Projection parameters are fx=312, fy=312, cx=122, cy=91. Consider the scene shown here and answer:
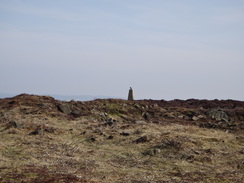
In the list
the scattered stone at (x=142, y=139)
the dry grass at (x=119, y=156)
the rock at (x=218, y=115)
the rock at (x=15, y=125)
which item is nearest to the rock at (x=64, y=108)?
the dry grass at (x=119, y=156)

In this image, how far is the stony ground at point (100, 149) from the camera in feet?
42.8

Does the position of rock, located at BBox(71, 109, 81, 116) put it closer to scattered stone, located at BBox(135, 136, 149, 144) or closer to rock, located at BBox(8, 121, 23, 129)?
rock, located at BBox(8, 121, 23, 129)

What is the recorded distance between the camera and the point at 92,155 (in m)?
16.9

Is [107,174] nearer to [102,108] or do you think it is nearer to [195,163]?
[195,163]

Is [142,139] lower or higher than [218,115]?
lower

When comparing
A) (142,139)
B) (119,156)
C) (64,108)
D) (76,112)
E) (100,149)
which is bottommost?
(119,156)

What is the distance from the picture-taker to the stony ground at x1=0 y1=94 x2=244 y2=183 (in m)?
13.0

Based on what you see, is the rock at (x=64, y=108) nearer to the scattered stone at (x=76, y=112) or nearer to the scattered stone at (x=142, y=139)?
the scattered stone at (x=76, y=112)

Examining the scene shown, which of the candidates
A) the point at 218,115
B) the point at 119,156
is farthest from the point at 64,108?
the point at 218,115

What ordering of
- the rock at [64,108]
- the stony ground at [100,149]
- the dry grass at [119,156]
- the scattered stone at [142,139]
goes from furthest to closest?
1. the rock at [64,108]
2. the scattered stone at [142,139]
3. the stony ground at [100,149]
4. the dry grass at [119,156]

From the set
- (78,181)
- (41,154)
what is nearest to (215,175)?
(78,181)

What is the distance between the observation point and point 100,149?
60.2 feet

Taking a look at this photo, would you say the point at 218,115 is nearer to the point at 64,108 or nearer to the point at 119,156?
the point at 64,108

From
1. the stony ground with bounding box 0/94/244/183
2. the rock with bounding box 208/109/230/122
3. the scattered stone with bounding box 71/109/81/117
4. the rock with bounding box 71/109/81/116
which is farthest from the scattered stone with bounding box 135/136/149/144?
the rock with bounding box 208/109/230/122
